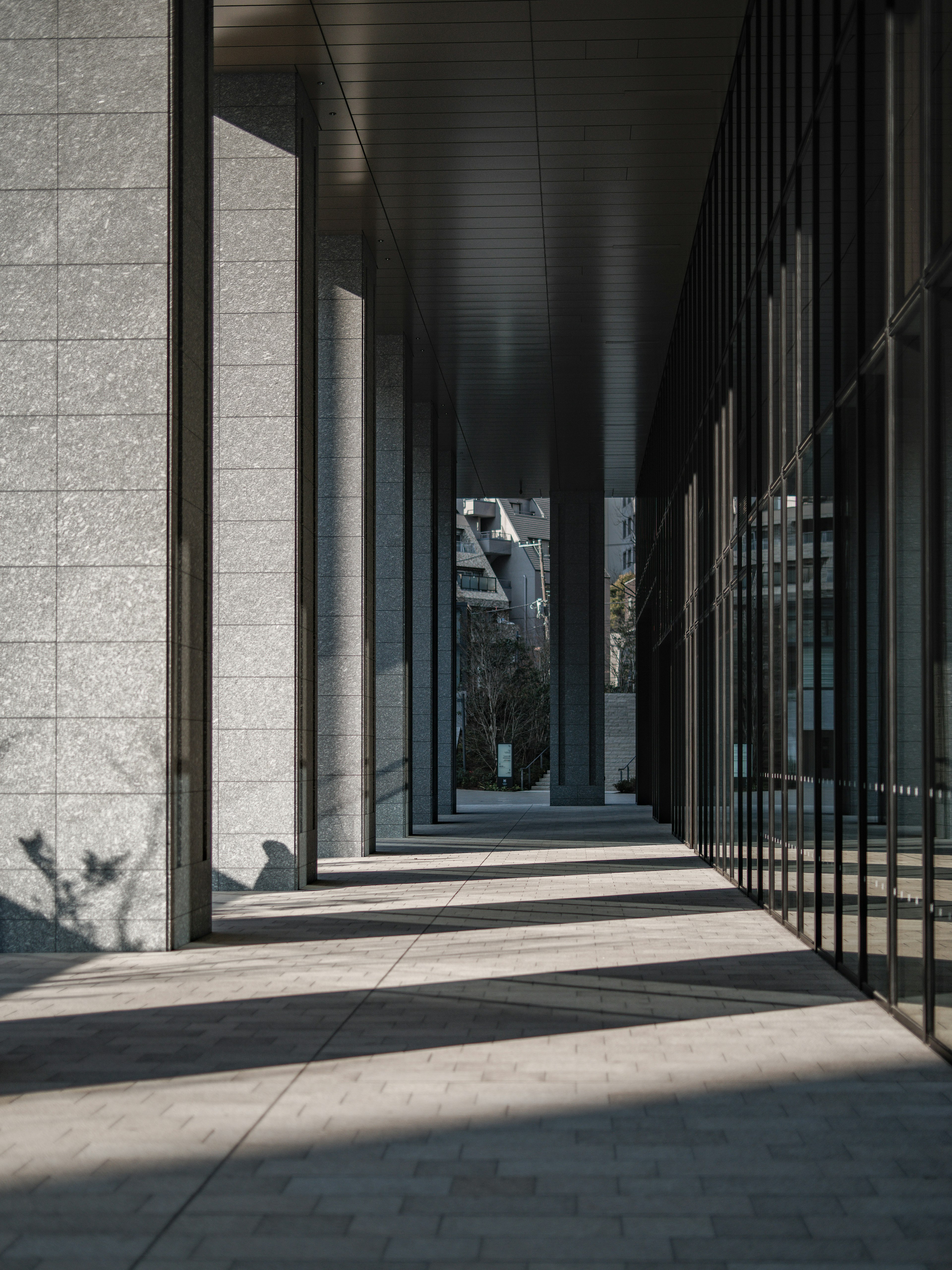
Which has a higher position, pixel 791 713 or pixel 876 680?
pixel 876 680

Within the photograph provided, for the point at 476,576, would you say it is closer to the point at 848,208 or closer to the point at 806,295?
the point at 806,295

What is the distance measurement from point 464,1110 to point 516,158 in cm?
1337

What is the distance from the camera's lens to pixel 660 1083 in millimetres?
6480

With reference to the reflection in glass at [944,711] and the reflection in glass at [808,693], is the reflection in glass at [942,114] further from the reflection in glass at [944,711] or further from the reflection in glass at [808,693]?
the reflection in glass at [808,693]

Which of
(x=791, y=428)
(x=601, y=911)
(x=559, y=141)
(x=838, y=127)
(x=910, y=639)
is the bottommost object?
(x=601, y=911)

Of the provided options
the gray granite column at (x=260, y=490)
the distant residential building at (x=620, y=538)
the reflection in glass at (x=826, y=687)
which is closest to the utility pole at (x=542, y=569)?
the distant residential building at (x=620, y=538)

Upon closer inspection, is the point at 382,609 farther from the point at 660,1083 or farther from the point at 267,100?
the point at 660,1083

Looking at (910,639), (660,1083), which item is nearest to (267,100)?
(910,639)

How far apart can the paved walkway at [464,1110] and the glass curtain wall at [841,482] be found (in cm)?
103

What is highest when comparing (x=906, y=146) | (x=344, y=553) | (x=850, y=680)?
(x=906, y=146)

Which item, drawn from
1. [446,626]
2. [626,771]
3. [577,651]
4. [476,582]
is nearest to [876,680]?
[446,626]

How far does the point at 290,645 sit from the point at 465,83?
20.7 feet

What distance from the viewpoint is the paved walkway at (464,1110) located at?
438cm

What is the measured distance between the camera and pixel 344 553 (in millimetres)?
19953
